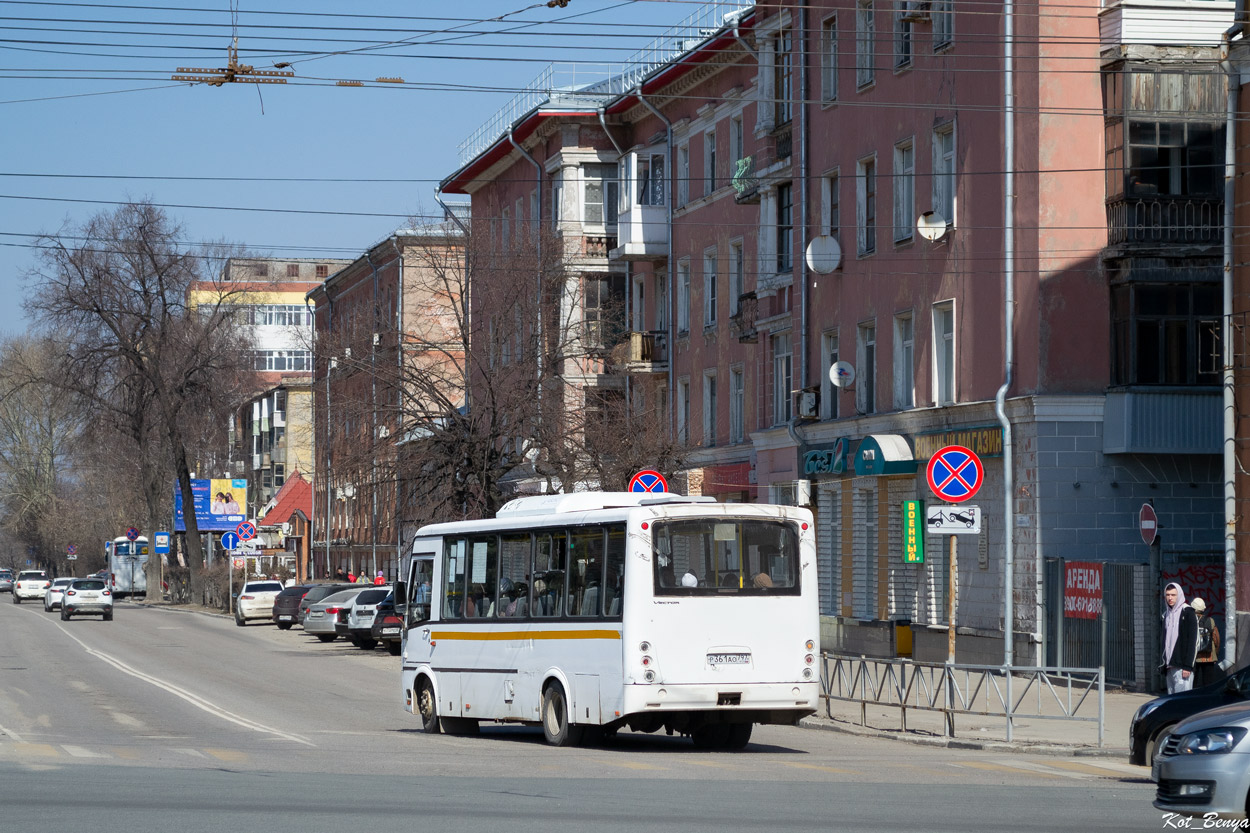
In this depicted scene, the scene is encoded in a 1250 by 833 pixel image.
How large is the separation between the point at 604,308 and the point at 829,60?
13426 mm

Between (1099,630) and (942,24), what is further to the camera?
(942,24)

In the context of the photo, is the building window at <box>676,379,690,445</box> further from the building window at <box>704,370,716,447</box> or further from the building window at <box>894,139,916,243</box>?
the building window at <box>894,139,916,243</box>

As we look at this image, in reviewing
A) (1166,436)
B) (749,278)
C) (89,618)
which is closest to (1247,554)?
(1166,436)

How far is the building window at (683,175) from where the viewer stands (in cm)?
4478

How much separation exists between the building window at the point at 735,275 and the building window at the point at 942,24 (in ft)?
37.8

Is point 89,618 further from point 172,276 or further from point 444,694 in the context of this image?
point 444,694

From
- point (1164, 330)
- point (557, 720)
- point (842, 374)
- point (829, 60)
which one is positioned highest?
point (829, 60)

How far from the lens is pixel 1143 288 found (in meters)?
28.2

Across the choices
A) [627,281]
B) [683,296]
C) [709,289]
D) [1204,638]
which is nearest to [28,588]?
[627,281]

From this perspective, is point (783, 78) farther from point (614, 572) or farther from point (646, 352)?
point (614, 572)

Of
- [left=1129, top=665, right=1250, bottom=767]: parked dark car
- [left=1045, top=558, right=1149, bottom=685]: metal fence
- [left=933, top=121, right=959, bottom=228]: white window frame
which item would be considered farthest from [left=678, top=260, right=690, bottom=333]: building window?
[left=1129, top=665, right=1250, bottom=767]: parked dark car

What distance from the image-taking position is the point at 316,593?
163 feet

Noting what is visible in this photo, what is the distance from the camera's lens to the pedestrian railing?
61.5ft

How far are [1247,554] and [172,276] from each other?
176ft
